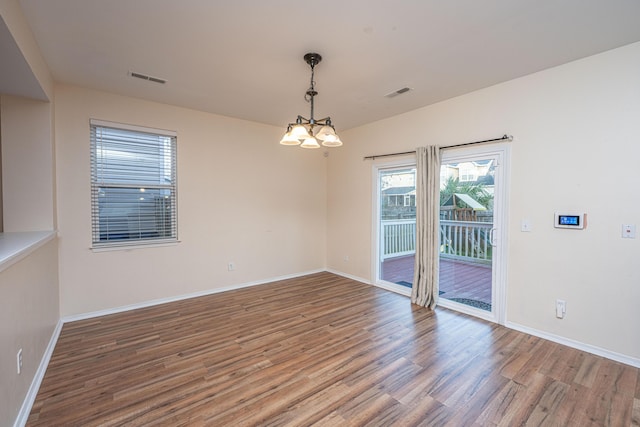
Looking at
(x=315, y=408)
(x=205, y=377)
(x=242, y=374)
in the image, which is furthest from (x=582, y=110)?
(x=205, y=377)

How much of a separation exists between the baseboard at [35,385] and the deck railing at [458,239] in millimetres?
4172

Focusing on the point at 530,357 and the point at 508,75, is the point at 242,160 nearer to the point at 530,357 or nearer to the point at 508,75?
the point at 508,75

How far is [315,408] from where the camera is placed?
6.23ft

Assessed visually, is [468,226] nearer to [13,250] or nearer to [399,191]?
[399,191]

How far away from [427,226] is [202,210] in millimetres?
3258

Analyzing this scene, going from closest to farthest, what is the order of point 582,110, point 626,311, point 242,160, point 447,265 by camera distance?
point 626,311 < point 582,110 < point 447,265 < point 242,160

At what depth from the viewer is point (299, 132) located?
7.96ft

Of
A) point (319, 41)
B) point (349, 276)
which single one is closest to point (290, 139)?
point (319, 41)

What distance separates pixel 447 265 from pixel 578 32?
2.71m

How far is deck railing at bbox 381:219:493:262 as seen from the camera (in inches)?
135

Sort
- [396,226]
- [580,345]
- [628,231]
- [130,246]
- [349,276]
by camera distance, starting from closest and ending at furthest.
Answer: [628,231]
[580,345]
[130,246]
[396,226]
[349,276]

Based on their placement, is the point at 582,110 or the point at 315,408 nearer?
the point at 315,408

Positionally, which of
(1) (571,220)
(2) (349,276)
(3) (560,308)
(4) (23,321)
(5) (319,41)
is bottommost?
(2) (349,276)

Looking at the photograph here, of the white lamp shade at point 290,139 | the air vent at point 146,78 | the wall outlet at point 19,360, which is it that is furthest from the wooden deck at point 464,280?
the wall outlet at point 19,360
